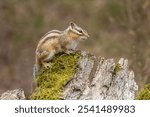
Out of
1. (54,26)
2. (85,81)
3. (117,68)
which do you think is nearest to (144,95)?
(117,68)

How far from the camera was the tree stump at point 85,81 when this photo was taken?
10461 millimetres

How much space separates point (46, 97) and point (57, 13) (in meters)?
16.4

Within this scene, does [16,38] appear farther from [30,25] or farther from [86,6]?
[86,6]

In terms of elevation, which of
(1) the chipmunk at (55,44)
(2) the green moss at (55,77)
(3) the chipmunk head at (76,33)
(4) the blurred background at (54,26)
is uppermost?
(4) the blurred background at (54,26)

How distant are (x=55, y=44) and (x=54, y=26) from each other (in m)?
13.0

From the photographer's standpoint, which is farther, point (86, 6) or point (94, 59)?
point (86, 6)

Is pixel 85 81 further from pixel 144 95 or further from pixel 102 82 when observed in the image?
pixel 144 95

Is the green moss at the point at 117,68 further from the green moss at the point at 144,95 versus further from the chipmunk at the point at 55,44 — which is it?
the chipmunk at the point at 55,44

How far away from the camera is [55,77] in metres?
10.7

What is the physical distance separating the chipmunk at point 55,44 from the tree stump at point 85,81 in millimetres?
456

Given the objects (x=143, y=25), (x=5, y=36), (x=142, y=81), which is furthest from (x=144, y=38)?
(x=5, y=36)

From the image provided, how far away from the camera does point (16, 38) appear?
80.2ft

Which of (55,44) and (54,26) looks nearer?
(55,44)

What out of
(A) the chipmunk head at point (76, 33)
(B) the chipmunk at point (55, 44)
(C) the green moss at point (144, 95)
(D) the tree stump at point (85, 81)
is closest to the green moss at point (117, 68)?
(D) the tree stump at point (85, 81)
